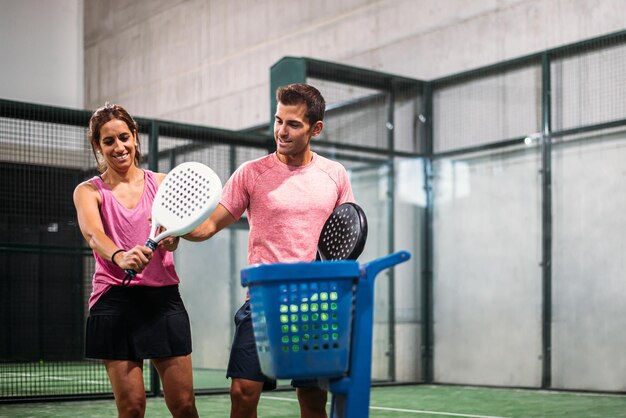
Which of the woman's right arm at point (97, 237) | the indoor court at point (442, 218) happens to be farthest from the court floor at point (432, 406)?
the woman's right arm at point (97, 237)

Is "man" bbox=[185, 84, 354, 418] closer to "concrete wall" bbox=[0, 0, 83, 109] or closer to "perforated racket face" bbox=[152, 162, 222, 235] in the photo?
"perforated racket face" bbox=[152, 162, 222, 235]

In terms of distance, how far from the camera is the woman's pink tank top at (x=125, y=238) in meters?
3.42

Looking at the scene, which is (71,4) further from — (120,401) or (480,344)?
(120,401)

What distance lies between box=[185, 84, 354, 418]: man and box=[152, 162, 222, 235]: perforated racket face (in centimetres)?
18

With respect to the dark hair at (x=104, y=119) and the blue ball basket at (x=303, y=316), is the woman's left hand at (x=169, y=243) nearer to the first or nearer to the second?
the dark hair at (x=104, y=119)

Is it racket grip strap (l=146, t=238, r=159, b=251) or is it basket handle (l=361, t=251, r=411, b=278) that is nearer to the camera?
basket handle (l=361, t=251, r=411, b=278)

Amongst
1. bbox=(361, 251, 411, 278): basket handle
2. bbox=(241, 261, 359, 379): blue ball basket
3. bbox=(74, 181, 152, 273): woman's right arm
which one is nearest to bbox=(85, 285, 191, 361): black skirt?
bbox=(74, 181, 152, 273): woman's right arm

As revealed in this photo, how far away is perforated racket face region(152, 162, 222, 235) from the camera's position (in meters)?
3.10

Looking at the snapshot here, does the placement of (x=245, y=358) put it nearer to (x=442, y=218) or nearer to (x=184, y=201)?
Result: (x=184, y=201)

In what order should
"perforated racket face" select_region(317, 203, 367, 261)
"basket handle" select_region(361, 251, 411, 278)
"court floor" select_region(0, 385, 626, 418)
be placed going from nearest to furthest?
1. "basket handle" select_region(361, 251, 411, 278)
2. "perforated racket face" select_region(317, 203, 367, 261)
3. "court floor" select_region(0, 385, 626, 418)

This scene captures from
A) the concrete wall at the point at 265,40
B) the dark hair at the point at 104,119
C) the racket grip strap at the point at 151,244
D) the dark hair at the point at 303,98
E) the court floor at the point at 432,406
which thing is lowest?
the court floor at the point at 432,406

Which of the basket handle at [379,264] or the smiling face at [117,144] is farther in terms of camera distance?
the smiling face at [117,144]

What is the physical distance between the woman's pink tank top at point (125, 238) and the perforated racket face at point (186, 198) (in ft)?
0.79

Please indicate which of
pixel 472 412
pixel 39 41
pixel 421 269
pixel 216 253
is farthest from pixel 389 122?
pixel 39 41
